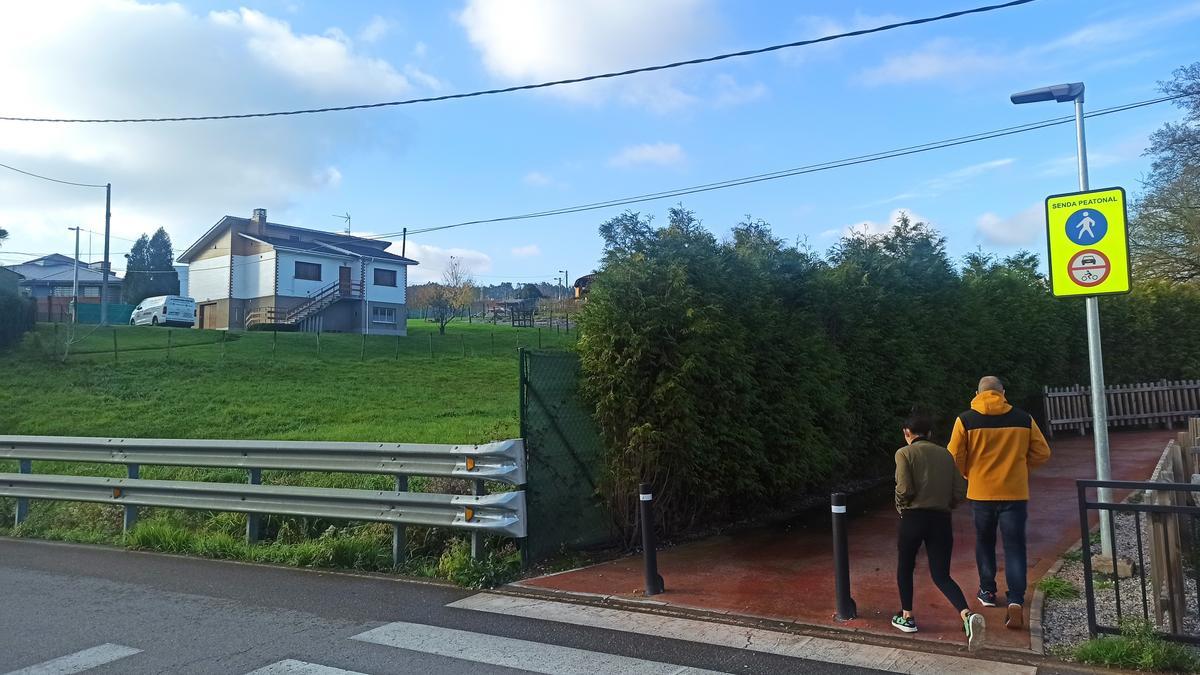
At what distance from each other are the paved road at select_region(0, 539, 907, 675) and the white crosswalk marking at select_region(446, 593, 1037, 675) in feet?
0.06

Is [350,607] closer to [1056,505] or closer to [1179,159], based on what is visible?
[1056,505]

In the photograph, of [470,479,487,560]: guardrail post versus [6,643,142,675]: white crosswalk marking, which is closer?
[6,643,142,675]: white crosswalk marking

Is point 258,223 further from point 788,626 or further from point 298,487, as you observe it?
point 788,626

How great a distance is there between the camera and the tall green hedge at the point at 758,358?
775cm

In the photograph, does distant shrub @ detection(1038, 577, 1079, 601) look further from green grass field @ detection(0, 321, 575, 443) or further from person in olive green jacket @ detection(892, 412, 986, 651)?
green grass field @ detection(0, 321, 575, 443)

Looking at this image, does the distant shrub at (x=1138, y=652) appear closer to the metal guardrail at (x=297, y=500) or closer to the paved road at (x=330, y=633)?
the paved road at (x=330, y=633)

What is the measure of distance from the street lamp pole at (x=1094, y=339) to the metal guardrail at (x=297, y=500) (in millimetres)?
4959

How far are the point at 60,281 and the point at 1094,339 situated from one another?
77.5 metres

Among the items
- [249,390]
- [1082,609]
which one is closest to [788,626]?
[1082,609]

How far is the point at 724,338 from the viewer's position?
26.5 ft

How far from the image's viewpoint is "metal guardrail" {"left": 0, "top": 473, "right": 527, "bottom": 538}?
7004 millimetres

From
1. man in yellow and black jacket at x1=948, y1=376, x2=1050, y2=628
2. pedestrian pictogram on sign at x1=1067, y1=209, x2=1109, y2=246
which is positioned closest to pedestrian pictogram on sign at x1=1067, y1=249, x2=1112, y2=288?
pedestrian pictogram on sign at x1=1067, y1=209, x2=1109, y2=246

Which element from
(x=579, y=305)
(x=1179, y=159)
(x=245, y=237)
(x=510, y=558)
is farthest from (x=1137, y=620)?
(x=245, y=237)

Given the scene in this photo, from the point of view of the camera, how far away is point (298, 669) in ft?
15.5
